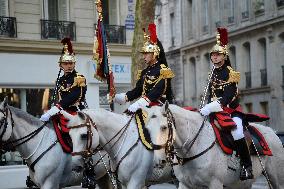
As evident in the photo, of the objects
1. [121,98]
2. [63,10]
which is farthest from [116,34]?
[121,98]

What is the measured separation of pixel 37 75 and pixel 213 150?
42.8 feet

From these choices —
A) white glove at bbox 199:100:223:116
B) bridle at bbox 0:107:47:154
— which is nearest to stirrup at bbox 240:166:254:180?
white glove at bbox 199:100:223:116

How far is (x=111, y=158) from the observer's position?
1034 centimetres

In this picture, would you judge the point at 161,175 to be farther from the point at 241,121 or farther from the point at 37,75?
the point at 37,75

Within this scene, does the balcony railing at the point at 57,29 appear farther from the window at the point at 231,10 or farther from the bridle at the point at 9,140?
the window at the point at 231,10

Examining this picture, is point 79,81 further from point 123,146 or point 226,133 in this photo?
point 226,133

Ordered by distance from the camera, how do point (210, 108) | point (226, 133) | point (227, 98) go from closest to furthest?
point (210, 108)
point (226, 133)
point (227, 98)

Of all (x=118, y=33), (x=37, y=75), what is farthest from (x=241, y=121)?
(x=118, y=33)

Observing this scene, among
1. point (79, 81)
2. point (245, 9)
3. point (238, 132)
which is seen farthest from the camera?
point (245, 9)

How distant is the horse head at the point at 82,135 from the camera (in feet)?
31.3

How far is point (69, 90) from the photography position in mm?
11633

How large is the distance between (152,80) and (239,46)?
3232 cm

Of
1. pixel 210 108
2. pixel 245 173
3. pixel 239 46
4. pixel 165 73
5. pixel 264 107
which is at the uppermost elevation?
pixel 239 46

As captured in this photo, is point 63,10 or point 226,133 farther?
point 63,10
